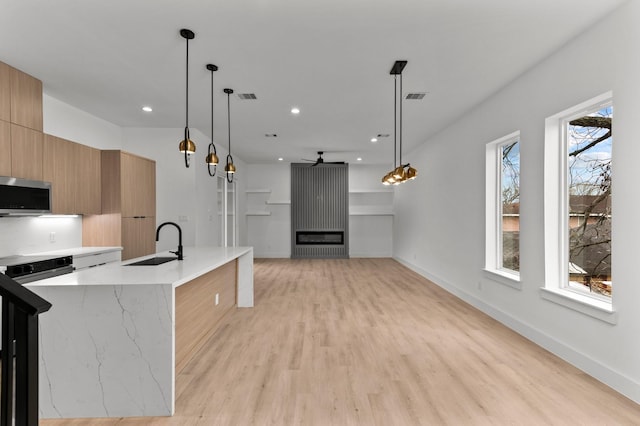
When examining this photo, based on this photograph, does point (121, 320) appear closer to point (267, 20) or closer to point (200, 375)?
point (200, 375)

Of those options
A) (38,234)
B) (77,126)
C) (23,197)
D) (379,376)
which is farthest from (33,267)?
(379,376)

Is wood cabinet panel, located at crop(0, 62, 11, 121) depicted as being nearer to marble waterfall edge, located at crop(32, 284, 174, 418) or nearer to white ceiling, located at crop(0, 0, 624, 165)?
white ceiling, located at crop(0, 0, 624, 165)

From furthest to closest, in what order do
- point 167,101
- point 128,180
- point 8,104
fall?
point 128,180 < point 167,101 < point 8,104

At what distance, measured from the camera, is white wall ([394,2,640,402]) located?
234 cm

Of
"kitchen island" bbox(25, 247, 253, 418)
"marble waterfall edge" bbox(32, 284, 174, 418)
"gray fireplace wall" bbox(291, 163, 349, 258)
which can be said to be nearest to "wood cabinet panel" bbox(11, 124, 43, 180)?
"kitchen island" bbox(25, 247, 253, 418)

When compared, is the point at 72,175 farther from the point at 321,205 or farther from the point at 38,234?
the point at 321,205

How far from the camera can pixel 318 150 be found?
768 cm

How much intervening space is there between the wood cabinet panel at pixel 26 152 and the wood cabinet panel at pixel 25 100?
0.08 metres

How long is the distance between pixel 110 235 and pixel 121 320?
293 cm

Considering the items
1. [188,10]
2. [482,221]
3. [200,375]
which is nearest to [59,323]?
[200,375]

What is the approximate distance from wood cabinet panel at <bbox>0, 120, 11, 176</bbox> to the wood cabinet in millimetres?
438

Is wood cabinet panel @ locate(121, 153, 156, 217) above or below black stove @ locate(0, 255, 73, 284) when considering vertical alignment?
above

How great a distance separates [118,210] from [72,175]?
0.69m

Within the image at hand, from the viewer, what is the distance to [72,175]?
4051mm
